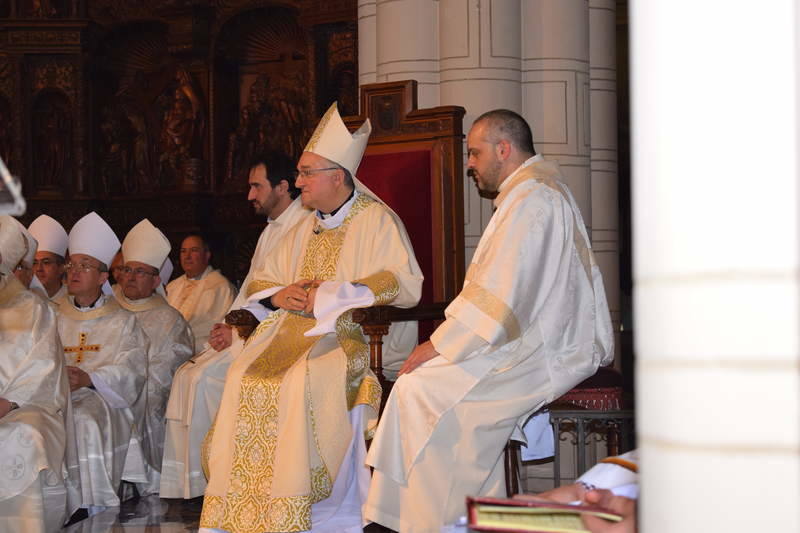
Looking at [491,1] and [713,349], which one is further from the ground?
[491,1]

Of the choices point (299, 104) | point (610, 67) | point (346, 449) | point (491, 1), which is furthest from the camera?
point (299, 104)

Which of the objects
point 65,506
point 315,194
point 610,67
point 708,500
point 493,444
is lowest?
point 65,506

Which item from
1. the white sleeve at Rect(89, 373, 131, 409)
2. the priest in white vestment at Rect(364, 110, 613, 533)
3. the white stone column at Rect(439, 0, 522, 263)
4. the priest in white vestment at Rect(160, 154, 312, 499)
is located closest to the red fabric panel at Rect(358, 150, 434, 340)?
the white stone column at Rect(439, 0, 522, 263)

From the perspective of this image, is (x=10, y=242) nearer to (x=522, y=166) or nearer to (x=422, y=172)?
(x=422, y=172)

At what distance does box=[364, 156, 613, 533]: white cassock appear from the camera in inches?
192

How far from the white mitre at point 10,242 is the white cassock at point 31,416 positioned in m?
0.17

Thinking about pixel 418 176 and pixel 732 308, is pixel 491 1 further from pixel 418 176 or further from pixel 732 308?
pixel 732 308

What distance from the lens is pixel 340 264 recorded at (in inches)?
253

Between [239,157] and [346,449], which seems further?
[239,157]

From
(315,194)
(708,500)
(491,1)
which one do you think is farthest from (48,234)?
(708,500)

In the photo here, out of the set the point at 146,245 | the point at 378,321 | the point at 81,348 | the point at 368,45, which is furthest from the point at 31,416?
the point at 368,45

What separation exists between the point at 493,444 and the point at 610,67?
365 centimetres

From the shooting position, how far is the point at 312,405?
5.68 metres

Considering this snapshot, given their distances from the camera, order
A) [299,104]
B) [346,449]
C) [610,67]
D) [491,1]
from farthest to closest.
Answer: [299,104], [610,67], [491,1], [346,449]
